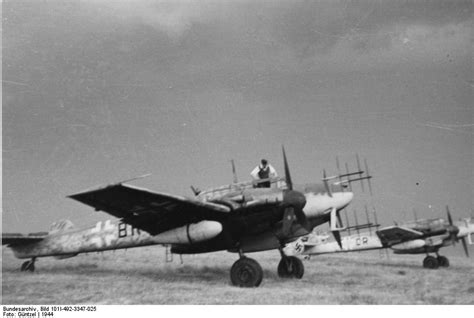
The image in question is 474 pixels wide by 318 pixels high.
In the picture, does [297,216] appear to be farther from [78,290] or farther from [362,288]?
[78,290]

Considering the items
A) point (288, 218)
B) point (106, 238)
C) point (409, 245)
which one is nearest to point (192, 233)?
point (288, 218)

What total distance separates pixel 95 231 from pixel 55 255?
6.15 ft

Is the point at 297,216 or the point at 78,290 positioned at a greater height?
the point at 297,216

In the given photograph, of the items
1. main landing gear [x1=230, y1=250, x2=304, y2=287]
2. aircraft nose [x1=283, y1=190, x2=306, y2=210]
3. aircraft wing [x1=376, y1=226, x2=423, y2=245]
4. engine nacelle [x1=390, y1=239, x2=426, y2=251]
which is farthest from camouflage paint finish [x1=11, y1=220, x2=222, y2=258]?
engine nacelle [x1=390, y1=239, x2=426, y2=251]

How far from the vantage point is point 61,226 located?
13.0 m

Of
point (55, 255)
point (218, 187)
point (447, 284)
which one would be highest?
point (218, 187)

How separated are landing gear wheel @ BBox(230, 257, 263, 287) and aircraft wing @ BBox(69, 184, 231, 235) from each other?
1126 mm

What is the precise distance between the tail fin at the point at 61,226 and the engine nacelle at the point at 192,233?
5538mm

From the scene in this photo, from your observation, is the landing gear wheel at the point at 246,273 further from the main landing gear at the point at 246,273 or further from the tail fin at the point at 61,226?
the tail fin at the point at 61,226

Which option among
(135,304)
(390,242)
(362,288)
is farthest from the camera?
(390,242)

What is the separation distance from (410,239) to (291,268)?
9.34 meters

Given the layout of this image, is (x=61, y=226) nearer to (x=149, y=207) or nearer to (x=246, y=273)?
(x=149, y=207)

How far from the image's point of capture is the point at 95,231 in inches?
448

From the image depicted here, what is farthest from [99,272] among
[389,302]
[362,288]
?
[389,302]
